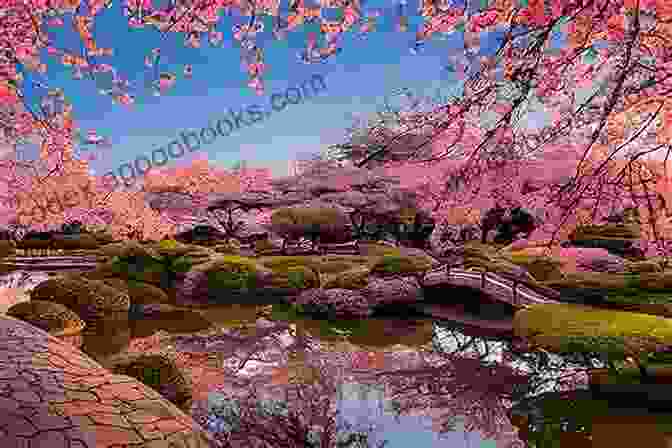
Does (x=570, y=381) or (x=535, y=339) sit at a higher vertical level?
(x=535, y=339)

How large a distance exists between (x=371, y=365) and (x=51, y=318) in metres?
5.93

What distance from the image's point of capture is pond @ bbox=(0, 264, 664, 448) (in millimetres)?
6477

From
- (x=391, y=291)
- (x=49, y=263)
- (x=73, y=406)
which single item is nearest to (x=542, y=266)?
(x=391, y=291)

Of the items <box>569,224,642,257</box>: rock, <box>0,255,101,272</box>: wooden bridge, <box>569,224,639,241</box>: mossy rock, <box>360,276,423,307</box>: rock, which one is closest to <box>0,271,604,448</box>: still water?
<box>360,276,423,307</box>: rock

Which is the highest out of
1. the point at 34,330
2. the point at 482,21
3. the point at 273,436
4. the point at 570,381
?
the point at 482,21

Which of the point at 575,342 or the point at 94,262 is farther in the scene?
the point at 94,262

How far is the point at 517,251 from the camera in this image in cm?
1870

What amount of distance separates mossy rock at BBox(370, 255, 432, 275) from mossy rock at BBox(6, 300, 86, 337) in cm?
839

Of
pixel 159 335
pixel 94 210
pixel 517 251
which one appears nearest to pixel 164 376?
pixel 159 335

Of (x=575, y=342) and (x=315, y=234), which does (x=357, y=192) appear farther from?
(x=575, y=342)

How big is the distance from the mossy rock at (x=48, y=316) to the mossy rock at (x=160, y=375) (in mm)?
3831

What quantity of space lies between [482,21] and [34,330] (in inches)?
120

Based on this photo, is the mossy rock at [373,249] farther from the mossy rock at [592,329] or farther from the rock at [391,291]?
the mossy rock at [592,329]

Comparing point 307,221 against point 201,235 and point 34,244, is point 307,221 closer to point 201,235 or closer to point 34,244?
point 201,235
